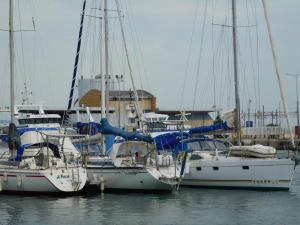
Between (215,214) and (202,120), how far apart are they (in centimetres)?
7727

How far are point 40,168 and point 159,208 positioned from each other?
7.17 metres

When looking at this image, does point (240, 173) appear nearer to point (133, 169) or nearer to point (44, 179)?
point (133, 169)

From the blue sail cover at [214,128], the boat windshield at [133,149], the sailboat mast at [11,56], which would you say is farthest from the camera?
the blue sail cover at [214,128]

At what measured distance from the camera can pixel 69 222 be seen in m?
25.6

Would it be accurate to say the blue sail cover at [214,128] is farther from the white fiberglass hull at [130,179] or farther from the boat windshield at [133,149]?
the white fiberglass hull at [130,179]

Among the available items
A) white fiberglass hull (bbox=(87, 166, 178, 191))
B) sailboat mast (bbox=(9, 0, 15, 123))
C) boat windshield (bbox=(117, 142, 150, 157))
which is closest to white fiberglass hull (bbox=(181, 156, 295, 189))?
boat windshield (bbox=(117, 142, 150, 157))

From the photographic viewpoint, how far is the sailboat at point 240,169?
34844 millimetres

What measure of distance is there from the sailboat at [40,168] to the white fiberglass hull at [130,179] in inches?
41.7

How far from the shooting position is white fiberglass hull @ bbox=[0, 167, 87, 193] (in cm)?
3238

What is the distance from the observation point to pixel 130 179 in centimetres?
3384

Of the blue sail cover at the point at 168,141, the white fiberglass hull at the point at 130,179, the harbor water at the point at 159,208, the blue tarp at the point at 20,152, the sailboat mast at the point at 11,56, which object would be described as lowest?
the harbor water at the point at 159,208

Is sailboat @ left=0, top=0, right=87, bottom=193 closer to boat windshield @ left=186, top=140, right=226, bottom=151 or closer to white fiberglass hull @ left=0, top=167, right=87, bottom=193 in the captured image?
white fiberglass hull @ left=0, top=167, right=87, bottom=193

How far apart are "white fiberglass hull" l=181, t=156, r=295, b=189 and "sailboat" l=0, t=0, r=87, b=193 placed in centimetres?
699

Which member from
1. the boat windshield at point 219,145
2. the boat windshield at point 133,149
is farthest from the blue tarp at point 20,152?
the boat windshield at point 219,145
